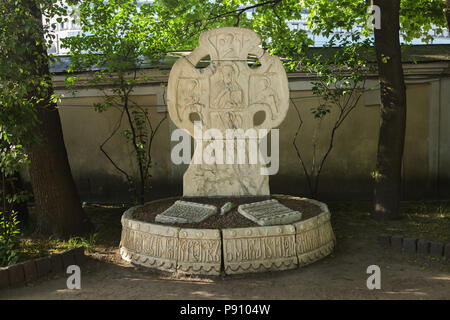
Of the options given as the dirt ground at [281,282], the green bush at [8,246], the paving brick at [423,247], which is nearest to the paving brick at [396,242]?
the dirt ground at [281,282]

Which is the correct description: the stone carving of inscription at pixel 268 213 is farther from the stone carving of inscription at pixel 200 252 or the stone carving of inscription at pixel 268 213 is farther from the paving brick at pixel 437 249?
the paving brick at pixel 437 249

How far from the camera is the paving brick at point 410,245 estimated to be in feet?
19.2

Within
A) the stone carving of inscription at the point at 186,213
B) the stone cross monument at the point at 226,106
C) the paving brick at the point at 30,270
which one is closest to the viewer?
the paving brick at the point at 30,270

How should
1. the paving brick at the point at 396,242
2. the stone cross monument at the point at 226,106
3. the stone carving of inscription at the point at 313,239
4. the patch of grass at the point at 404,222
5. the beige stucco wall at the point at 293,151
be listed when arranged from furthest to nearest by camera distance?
1. the beige stucco wall at the point at 293,151
2. the patch of grass at the point at 404,222
3. the stone cross monument at the point at 226,106
4. the paving brick at the point at 396,242
5. the stone carving of inscription at the point at 313,239

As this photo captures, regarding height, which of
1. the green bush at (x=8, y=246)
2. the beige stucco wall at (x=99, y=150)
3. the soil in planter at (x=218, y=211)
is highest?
the beige stucco wall at (x=99, y=150)

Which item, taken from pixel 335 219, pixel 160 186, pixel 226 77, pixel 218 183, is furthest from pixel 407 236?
pixel 160 186

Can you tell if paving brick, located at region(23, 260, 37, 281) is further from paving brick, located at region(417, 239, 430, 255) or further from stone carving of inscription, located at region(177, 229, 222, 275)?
paving brick, located at region(417, 239, 430, 255)

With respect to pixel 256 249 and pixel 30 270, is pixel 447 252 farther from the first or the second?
pixel 30 270

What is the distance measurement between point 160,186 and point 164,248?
4.01 m

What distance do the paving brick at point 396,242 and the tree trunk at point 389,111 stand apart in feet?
4.14

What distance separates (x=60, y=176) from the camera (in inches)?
267

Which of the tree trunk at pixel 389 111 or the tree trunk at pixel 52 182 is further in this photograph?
the tree trunk at pixel 389 111
